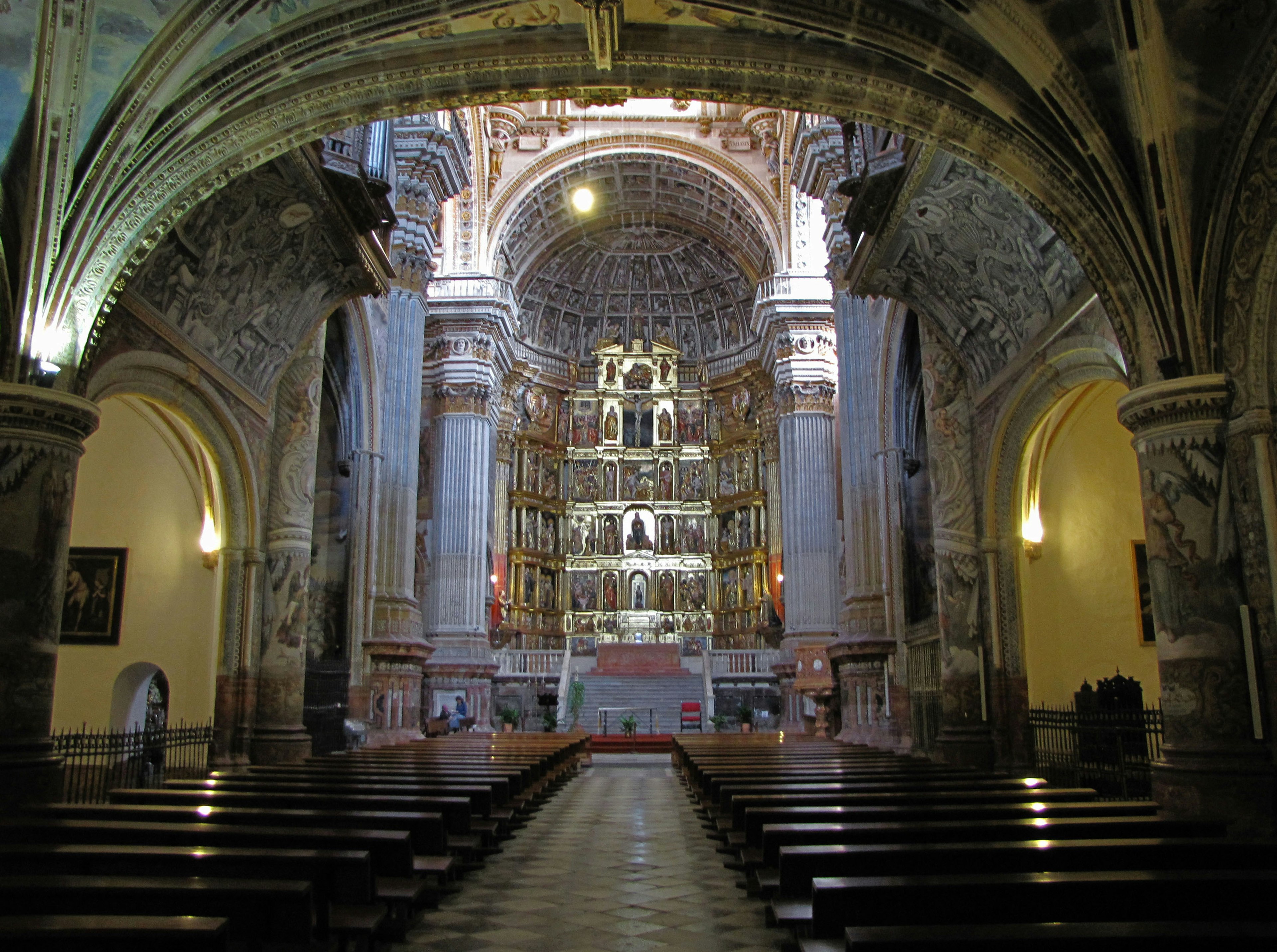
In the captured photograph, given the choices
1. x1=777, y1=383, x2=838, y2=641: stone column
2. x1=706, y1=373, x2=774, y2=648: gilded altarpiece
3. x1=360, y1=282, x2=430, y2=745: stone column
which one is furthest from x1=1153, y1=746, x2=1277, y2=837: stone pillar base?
x1=706, y1=373, x2=774, y2=648: gilded altarpiece

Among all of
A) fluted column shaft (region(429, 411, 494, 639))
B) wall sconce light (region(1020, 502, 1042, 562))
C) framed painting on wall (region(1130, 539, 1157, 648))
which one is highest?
fluted column shaft (region(429, 411, 494, 639))

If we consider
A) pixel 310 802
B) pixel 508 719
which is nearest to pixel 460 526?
pixel 508 719

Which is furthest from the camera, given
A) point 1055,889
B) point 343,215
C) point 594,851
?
point 343,215

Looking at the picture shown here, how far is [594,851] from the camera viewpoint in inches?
333

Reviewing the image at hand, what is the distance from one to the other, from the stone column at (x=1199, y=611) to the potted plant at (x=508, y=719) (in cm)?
2109

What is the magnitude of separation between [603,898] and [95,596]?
10.6m

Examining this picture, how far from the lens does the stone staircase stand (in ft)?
91.2

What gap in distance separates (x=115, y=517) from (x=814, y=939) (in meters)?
13.0

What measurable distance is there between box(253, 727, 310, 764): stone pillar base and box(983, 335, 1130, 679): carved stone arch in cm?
813

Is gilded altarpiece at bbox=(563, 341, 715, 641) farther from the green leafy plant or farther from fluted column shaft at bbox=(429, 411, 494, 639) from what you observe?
fluted column shaft at bbox=(429, 411, 494, 639)

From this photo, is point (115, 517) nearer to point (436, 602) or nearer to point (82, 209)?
point (82, 209)

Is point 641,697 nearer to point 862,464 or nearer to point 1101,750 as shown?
point 862,464

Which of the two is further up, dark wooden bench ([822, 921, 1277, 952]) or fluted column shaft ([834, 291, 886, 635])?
fluted column shaft ([834, 291, 886, 635])

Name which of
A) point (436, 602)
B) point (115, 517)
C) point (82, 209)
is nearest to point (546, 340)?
point (436, 602)
